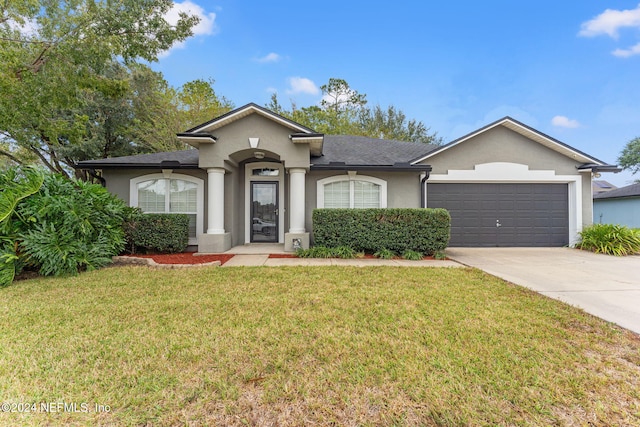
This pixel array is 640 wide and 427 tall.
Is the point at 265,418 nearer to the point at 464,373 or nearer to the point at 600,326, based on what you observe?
the point at 464,373

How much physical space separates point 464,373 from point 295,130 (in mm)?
7811

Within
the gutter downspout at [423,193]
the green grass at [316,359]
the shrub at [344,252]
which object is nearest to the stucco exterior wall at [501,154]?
the gutter downspout at [423,193]

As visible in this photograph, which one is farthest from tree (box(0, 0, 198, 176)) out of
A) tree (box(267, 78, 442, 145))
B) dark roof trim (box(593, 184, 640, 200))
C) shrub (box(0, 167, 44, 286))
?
dark roof trim (box(593, 184, 640, 200))

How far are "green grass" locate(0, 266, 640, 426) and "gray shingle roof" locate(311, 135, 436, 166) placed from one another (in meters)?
6.30

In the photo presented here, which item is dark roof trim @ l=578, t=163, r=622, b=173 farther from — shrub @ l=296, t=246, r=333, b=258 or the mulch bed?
the mulch bed

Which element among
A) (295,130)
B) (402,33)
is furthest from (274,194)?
(402,33)

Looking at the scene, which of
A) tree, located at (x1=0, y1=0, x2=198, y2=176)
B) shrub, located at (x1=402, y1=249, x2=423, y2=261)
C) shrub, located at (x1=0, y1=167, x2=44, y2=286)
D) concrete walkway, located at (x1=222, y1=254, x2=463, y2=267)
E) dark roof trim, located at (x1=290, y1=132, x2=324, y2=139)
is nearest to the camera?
shrub, located at (x1=0, y1=167, x2=44, y2=286)

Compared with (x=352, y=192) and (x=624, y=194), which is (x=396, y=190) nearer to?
(x=352, y=192)

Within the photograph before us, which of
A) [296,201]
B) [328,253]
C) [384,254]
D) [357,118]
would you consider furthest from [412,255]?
[357,118]

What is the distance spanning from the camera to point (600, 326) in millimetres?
3305

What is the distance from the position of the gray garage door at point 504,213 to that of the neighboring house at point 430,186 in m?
0.04

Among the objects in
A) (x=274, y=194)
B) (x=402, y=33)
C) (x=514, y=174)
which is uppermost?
(x=402, y=33)

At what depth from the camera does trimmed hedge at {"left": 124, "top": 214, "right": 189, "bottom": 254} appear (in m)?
8.07

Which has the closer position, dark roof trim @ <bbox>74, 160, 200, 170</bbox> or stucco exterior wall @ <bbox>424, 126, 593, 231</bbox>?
dark roof trim @ <bbox>74, 160, 200, 170</bbox>
